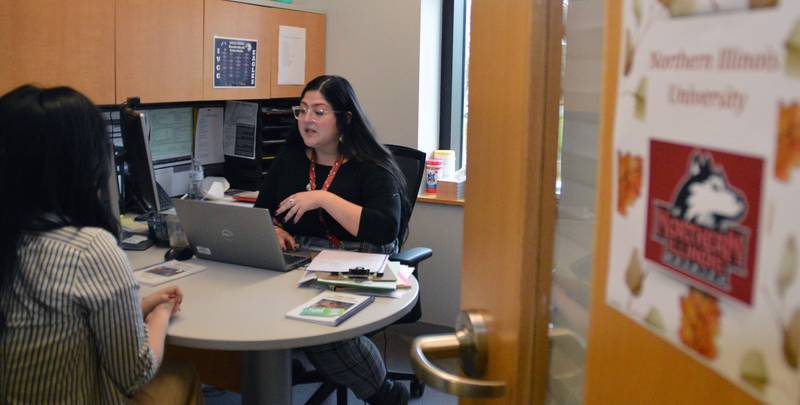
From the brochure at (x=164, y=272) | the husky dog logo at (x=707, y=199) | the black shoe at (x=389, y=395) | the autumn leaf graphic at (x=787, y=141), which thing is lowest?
the black shoe at (x=389, y=395)

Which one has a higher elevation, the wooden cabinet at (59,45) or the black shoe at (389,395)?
the wooden cabinet at (59,45)

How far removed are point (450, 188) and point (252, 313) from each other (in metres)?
1.79

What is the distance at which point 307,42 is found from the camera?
3.66 m

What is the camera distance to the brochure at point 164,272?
6.84 ft

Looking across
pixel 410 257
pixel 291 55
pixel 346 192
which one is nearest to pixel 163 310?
pixel 346 192

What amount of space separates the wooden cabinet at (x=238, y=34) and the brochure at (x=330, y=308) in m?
1.51

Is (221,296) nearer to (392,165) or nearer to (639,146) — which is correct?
(392,165)

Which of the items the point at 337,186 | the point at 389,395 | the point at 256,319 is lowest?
the point at 389,395

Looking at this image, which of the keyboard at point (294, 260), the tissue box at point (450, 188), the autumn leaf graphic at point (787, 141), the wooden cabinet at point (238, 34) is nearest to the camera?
the autumn leaf graphic at point (787, 141)

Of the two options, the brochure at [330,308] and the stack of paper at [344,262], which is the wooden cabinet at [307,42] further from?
the brochure at [330,308]

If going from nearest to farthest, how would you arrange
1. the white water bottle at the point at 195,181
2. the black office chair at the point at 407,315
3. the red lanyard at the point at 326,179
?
1. the red lanyard at the point at 326,179
2. the black office chair at the point at 407,315
3. the white water bottle at the point at 195,181

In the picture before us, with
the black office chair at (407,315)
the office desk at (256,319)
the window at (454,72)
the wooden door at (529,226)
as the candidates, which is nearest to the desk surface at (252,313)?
the office desk at (256,319)

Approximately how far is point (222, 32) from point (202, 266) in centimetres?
131

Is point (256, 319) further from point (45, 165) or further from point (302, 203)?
point (302, 203)
